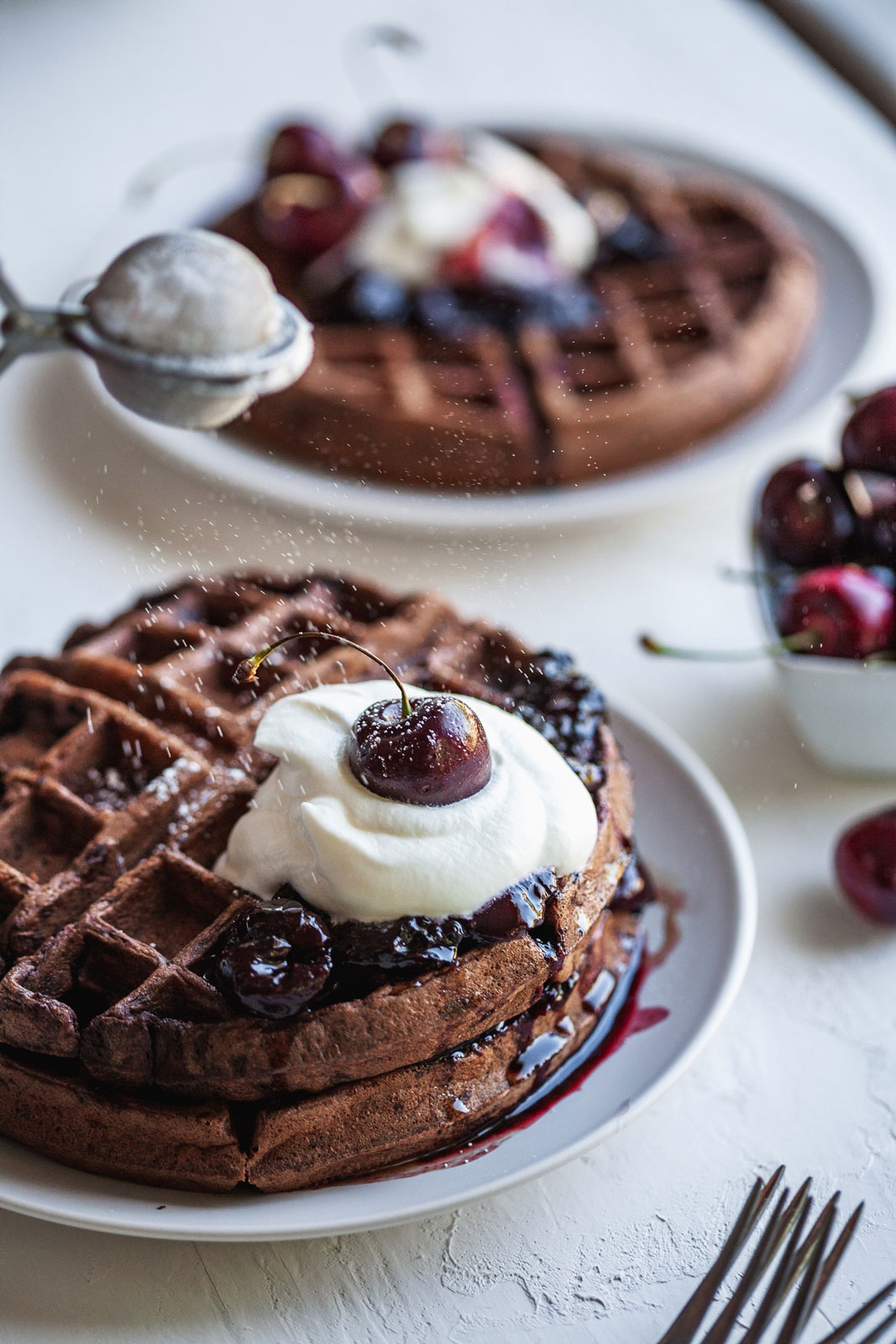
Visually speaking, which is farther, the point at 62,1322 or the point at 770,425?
the point at 770,425

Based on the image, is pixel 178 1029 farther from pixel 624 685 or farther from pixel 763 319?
pixel 763 319

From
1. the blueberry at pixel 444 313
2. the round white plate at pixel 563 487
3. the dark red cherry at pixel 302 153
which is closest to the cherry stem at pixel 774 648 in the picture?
the round white plate at pixel 563 487

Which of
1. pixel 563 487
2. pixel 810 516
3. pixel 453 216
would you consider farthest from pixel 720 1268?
pixel 453 216

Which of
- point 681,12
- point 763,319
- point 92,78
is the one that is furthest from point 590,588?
point 681,12

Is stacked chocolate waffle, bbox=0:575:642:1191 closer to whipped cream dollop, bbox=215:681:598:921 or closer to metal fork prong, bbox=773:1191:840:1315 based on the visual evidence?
whipped cream dollop, bbox=215:681:598:921

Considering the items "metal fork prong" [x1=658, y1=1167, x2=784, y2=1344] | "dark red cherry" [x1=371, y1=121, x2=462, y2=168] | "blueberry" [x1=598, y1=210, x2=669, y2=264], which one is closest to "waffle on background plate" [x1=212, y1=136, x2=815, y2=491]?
"blueberry" [x1=598, y1=210, x2=669, y2=264]

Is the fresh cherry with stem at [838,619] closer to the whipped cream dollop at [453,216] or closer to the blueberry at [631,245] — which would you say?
the whipped cream dollop at [453,216]

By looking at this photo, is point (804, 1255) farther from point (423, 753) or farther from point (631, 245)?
point (631, 245)
